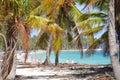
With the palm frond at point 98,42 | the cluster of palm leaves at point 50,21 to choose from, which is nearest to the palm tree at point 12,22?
the cluster of palm leaves at point 50,21

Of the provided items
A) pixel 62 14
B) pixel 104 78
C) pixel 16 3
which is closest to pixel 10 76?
pixel 104 78

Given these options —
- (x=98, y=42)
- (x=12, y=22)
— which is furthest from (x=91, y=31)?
(x=12, y=22)

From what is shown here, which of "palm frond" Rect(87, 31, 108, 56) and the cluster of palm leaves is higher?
the cluster of palm leaves

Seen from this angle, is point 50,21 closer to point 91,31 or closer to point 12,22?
point 12,22

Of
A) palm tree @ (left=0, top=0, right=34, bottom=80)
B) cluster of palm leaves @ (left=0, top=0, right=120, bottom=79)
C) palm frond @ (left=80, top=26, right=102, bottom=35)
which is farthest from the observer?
palm frond @ (left=80, top=26, right=102, bottom=35)

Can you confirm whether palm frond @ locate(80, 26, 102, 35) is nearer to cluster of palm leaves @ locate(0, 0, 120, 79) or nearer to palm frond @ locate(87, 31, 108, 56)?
cluster of palm leaves @ locate(0, 0, 120, 79)

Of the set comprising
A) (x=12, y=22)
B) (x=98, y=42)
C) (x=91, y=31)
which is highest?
(x=12, y=22)

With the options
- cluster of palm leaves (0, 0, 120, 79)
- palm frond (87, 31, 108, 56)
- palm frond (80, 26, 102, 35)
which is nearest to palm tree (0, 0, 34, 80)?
cluster of palm leaves (0, 0, 120, 79)

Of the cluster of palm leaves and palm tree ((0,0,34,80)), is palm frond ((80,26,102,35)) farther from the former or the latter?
palm tree ((0,0,34,80))

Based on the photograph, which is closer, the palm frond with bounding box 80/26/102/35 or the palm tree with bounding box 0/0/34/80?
the palm tree with bounding box 0/0/34/80

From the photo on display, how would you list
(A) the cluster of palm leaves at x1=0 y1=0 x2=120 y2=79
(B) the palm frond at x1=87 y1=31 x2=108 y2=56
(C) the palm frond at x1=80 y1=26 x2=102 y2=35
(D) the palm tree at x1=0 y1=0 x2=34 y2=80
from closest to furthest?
(D) the palm tree at x1=0 y1=0 x2=34 y2=80, (A) the cluster of palm leaves at x1=0 y1=0 x2=120 y2=79, (C) the palm frond at x1=80 y1=26 x2=102 y2=35, (B) the palm frond at x1=87 y1=31 x2=108 y2=56

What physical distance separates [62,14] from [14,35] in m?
10.7

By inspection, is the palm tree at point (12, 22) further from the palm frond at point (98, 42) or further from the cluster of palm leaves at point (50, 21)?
the palm frond at point (98, 42)

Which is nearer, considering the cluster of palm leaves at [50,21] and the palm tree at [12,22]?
the palm tree at [12,22]
